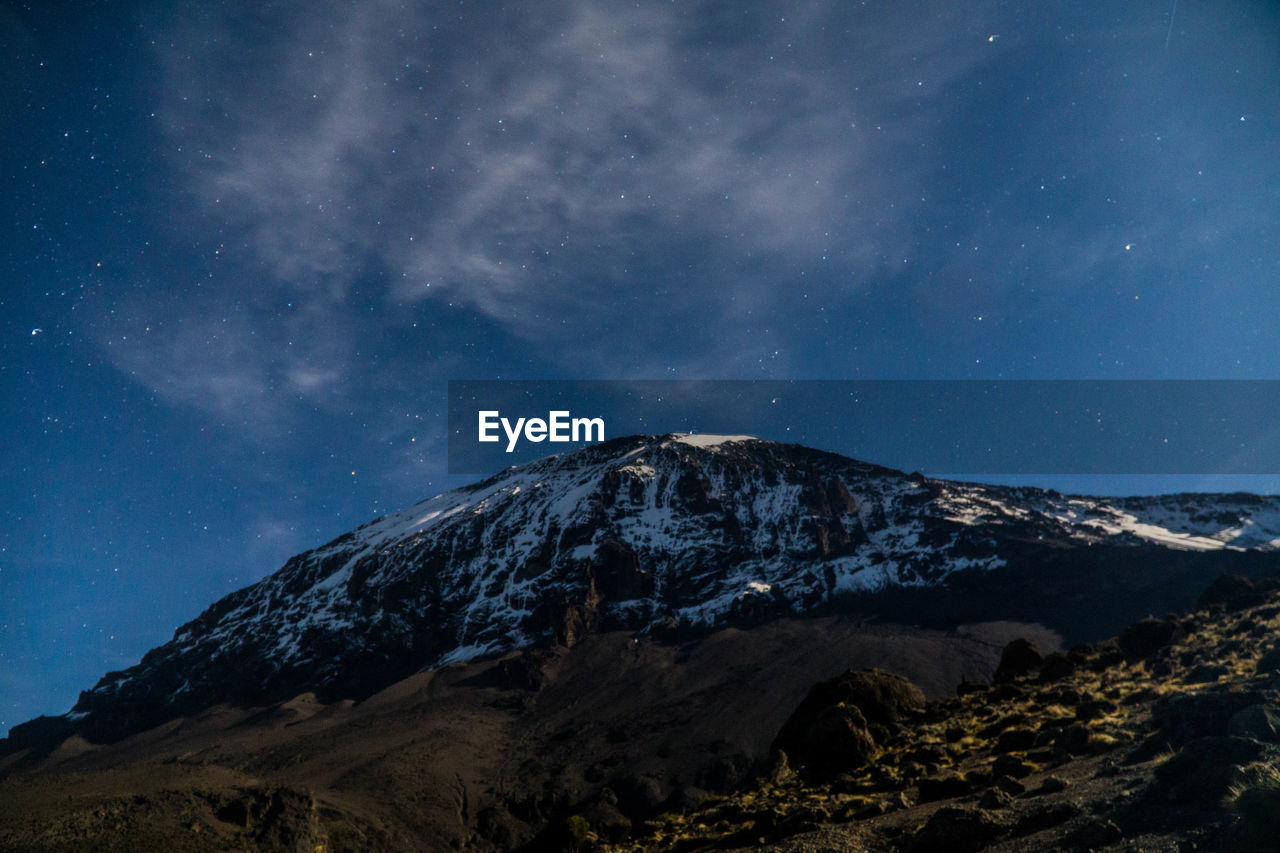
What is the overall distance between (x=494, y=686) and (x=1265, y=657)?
135418 mm

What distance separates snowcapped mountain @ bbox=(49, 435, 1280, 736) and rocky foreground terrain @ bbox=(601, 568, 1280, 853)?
132175 mm

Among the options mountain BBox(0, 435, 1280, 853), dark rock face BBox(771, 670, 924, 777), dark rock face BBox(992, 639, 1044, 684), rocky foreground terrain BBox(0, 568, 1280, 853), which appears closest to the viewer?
rocky foreground terrain BBox(0, 568, 1280, 853)

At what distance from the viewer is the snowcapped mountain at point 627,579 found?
154250 mm

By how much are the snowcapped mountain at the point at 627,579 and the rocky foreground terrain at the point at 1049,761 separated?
13218cm

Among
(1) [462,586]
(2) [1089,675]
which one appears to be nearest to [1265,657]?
(2) [1089,675]

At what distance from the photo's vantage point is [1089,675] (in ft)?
72.9

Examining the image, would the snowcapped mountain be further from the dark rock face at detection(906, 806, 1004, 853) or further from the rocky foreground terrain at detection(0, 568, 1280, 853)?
the dark rock face at detection(906, 806, 1004, 853)

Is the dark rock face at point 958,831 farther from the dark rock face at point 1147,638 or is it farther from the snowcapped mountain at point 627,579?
the snowcapped mountain at point 627,579

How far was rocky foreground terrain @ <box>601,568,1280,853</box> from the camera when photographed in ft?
27.6

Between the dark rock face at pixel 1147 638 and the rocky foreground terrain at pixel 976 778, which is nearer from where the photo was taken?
the rocky foreground terrain at pixel 976 778

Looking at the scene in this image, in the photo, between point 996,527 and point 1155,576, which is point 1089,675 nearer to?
point 1155,576

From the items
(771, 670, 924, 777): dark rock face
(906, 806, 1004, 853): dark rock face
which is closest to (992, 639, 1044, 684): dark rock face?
(771, 670, 924, 777): dark rock face

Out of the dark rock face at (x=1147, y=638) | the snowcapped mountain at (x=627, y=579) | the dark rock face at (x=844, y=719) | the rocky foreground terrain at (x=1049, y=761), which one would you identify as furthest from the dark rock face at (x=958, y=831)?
the snowcapped mountain at (x=627, y=579)

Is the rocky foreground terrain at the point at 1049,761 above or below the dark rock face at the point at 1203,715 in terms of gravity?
below
